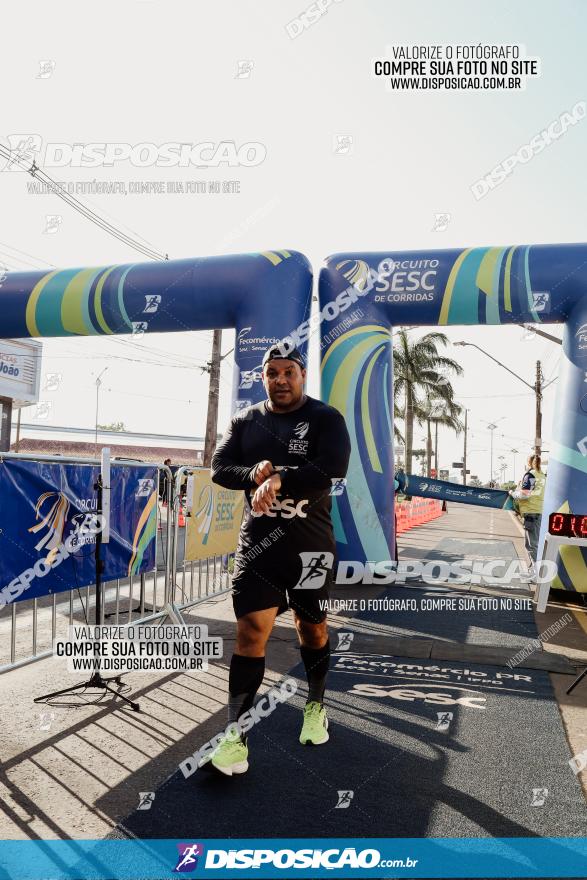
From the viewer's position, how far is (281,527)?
146 inches

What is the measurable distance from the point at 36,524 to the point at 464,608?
5584 millimetres

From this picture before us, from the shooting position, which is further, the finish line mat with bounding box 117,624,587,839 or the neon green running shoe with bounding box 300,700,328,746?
the neon green running shoe with bounding box 300,700,328,746

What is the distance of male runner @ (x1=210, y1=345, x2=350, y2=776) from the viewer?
140 inches

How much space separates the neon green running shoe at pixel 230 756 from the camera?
3430 millimetres

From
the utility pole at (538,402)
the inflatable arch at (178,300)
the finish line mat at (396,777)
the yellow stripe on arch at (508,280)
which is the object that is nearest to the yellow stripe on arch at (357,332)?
the inflatable arch at (178,300)

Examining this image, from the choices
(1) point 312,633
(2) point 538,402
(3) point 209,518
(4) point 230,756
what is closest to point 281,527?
(1) point 312,633

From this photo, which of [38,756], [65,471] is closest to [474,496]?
[65,471]


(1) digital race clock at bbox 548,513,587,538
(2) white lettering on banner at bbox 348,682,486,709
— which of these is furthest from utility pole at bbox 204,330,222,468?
(2) white lettering on banner at bbox 348,682,486,709

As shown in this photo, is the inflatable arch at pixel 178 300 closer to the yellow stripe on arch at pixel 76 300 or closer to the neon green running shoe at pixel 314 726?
the yellow stripe on arch at pixel 76 300

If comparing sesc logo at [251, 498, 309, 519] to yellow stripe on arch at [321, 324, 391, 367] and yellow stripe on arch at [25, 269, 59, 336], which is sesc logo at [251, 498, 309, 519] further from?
yellow stripe on arch at [25, 269, 59, 336]

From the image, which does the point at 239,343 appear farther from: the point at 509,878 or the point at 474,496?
the point at 509,878

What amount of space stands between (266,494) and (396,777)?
5.27 feet

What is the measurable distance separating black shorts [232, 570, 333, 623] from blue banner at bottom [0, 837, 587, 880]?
1115mm

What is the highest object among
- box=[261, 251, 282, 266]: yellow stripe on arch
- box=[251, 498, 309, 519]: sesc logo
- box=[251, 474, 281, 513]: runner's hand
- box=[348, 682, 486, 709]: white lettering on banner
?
box=[261, 251, 282, 266]: yellow stripe on arch
